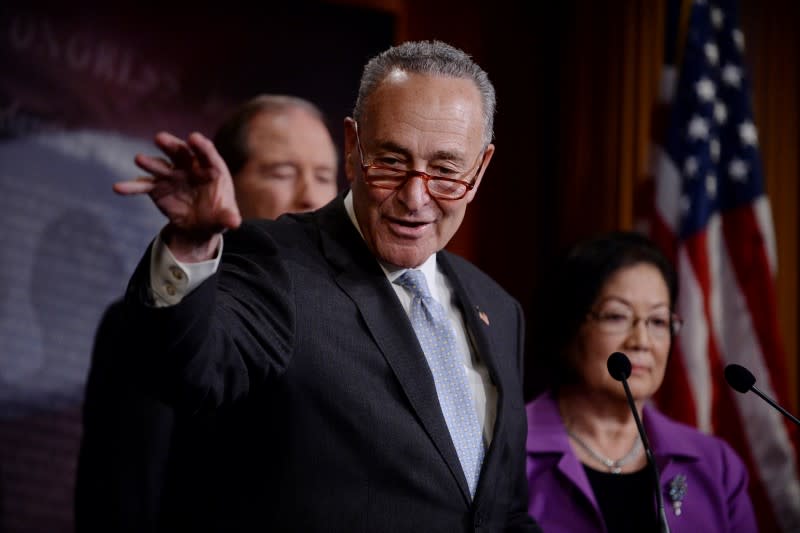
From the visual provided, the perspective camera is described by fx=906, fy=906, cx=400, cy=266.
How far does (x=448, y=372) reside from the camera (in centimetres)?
162

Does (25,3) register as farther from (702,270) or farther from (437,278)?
(702,270)

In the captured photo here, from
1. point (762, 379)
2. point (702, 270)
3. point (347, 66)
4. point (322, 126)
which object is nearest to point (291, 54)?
point (347, 66)

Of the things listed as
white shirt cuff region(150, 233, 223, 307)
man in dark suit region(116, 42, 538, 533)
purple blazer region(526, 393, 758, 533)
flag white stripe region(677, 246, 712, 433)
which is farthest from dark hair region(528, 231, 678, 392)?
white shirt cuff region(150, 233, 223, 307)

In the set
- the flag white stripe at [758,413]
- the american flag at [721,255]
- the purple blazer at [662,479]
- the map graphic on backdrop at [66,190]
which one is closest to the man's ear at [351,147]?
the purple blazer at [662,479]

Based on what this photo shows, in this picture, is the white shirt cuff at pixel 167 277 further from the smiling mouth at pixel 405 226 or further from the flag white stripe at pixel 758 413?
the flag white stripe at pixel 758 413

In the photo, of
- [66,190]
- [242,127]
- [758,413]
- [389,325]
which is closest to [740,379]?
[389,325]

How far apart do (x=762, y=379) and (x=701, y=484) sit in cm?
130

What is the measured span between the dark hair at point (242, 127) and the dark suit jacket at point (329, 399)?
3.28 ft

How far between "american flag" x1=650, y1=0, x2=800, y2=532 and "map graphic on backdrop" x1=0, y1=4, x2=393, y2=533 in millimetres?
1843

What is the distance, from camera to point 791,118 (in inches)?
165

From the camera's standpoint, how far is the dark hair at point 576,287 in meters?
2.52

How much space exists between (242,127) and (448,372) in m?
1.26

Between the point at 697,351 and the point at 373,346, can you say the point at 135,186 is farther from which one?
the point at 697,351

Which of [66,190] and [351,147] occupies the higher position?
[351,147]
